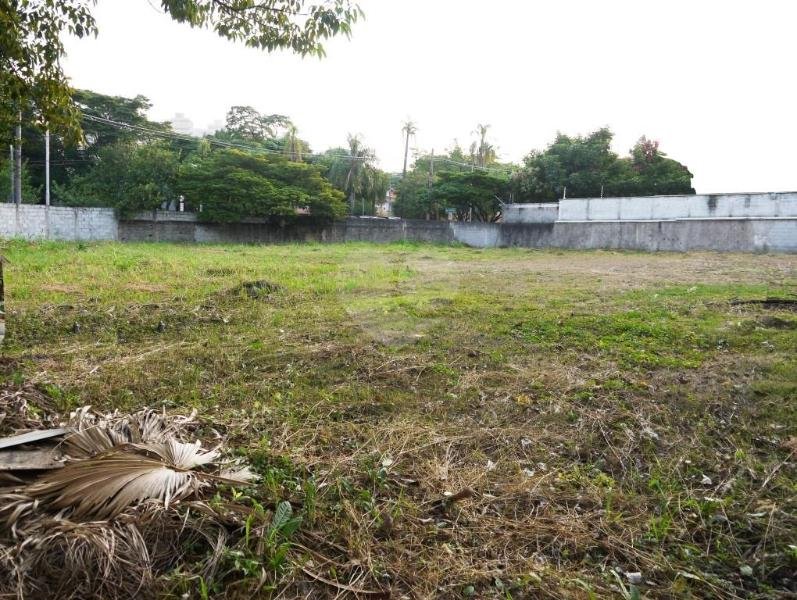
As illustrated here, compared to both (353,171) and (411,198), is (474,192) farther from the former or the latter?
(353,171)

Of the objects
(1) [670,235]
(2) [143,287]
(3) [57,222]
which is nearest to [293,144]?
(3) [57,222]

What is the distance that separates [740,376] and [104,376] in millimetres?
4344

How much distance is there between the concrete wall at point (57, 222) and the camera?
51.4 feet

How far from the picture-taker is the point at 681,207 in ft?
58.0

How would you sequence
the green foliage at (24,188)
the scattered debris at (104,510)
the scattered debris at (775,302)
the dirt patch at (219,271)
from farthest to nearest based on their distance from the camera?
the green foliage at (24,188)
the dirt patch at (219,271)
the scattered debris at (775,302)
the scattered debris at (104,510)

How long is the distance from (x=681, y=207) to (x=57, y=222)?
20.4 metres

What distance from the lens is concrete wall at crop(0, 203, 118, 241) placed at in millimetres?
15664

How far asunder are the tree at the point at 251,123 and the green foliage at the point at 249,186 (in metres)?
7.14

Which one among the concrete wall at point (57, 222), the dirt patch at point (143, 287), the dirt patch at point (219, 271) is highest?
the concrete wall at point (57, 222)

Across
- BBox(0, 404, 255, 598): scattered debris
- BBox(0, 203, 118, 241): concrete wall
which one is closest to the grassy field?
BBox(0, 404, 255, 598): scattered debris

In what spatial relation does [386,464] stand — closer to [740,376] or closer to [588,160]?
[740,376]

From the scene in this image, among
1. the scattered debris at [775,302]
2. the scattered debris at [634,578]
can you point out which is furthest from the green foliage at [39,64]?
the scattered debris at [775,302]

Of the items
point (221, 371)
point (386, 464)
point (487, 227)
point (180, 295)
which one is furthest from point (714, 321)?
point (487, 227)

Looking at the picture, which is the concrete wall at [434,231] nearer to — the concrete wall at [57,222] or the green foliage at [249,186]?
the concrete wall at [57,222]
